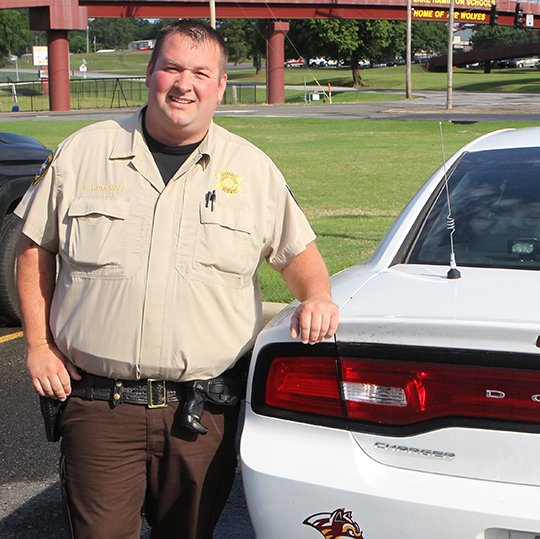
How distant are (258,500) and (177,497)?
0.39 metres

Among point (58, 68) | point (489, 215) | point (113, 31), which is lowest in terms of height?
point (489, 215)

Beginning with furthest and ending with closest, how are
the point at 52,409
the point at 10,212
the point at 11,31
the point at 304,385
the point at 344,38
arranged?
the point at 11,31 < the point at 344,38 < the point at 10,212 < the point at 52,409 < the point at 304,385

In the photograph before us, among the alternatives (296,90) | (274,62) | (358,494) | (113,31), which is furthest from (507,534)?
(113,31)

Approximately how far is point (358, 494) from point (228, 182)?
918 millimetres

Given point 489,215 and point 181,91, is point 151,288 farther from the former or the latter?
point 489,215

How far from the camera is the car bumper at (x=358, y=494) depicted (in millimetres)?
2297

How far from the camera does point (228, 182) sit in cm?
278

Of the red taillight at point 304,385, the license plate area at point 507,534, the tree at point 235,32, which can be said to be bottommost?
the license plate area at point 507,534

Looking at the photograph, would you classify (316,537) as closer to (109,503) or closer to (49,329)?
(109,503)

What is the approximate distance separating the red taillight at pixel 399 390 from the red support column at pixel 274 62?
53401 millimetres

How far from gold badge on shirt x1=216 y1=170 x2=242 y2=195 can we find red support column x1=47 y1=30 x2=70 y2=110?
165 ft

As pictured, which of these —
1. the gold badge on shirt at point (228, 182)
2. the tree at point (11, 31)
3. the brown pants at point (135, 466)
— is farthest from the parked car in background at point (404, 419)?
the tree at point (11, 31)

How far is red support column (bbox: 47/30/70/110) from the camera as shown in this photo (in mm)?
50844

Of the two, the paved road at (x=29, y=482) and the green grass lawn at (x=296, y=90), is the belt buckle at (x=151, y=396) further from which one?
the green grass lawn at (x=296, y=90)
